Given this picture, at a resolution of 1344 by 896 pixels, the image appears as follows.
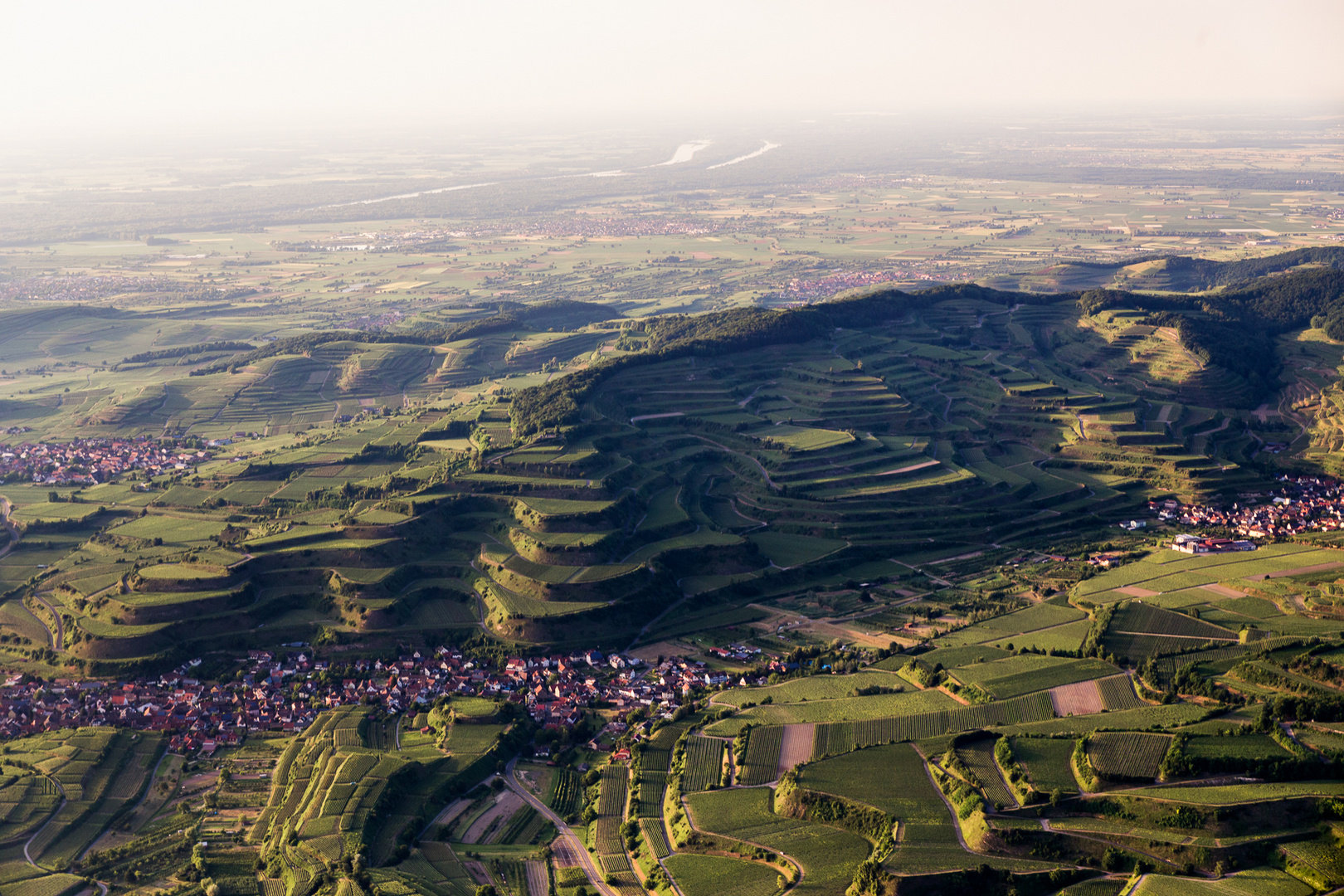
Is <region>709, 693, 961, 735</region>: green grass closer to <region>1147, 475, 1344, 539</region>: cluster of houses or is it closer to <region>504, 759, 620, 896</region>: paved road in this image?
<region>504, 759, 620, 896</region>: paved road

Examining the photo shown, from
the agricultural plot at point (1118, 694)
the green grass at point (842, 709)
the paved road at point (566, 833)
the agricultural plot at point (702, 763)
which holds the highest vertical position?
the agricultural plot at point (1118, 694)

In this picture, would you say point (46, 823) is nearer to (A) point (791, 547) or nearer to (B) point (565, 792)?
(B) point (565, 792)

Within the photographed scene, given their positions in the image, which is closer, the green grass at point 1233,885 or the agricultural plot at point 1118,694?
the green grass at point 1233,885

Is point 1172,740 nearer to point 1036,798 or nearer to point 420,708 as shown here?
point 1036,798

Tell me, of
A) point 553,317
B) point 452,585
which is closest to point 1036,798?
point 452,585

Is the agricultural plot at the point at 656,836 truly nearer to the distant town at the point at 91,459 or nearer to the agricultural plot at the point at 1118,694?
the agricultural plot at the point at 1118,694

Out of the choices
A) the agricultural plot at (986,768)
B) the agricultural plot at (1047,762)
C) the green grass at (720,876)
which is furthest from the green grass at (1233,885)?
the green grass at (720,876)

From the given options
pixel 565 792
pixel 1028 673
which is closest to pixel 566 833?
pixel 565 792
